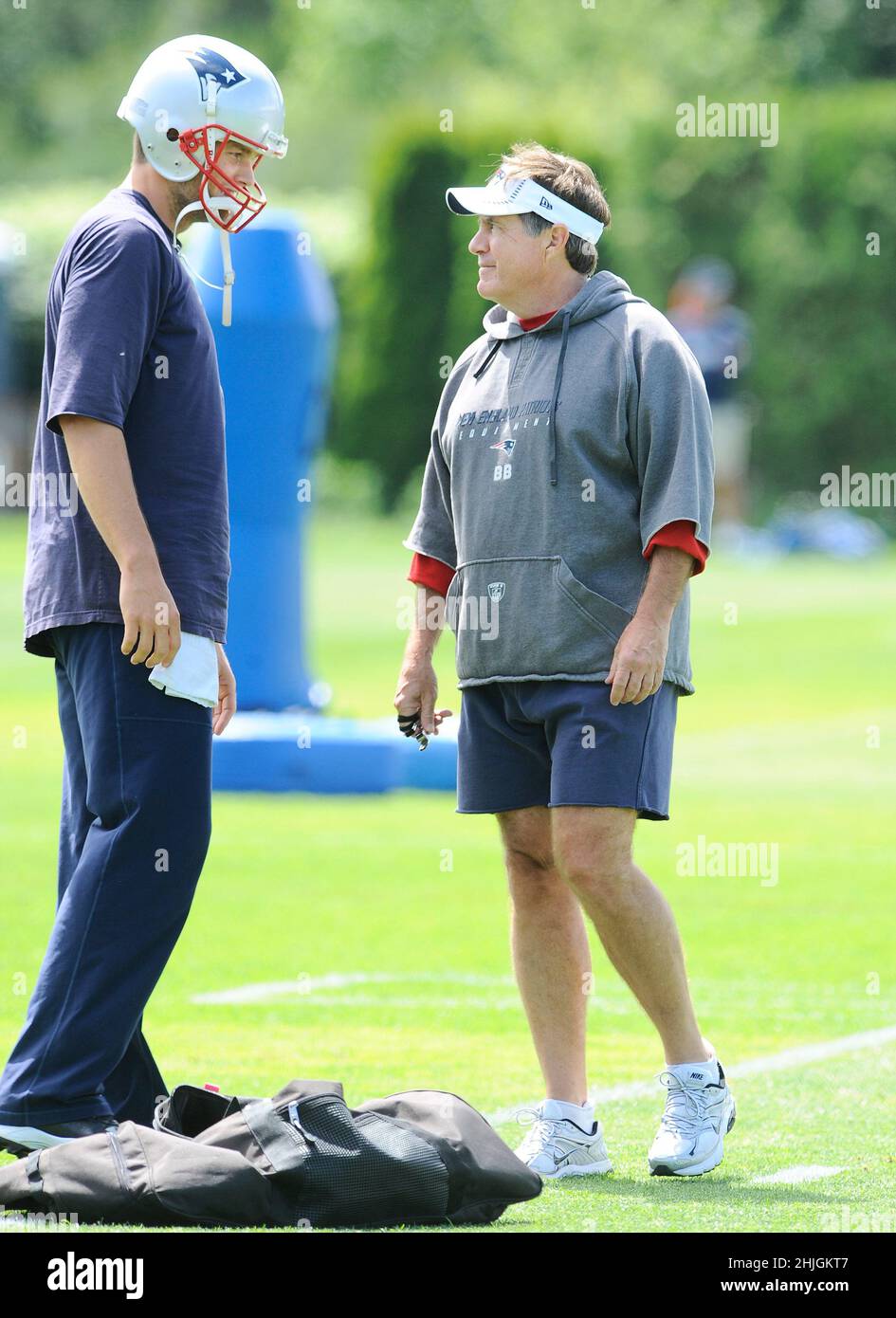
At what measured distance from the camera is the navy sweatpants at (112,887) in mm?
4762

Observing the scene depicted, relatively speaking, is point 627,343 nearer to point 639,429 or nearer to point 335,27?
point 639,429

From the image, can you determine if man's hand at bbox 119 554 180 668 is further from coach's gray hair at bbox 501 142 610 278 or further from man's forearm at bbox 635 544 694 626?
coach's gray hair at bbox 501 142 610 278

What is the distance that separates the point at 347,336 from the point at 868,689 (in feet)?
74.9

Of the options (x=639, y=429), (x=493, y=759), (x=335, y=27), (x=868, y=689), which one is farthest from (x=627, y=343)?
(x=335, y=27)

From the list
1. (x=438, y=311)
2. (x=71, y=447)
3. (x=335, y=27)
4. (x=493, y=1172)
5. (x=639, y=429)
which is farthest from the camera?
(x=335, y=27)

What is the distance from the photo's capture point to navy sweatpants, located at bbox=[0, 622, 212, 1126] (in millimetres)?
4762

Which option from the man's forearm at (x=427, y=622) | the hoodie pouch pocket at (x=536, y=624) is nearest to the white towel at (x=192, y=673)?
the hoodie pouch pocket at (x=536, y=624)

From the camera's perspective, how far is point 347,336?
39562mm

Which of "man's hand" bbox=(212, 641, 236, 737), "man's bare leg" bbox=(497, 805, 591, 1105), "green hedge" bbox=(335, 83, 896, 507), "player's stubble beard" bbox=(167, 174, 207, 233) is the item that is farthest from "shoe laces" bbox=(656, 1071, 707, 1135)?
"green hedge" bbox=(335, 83, 896, 507)

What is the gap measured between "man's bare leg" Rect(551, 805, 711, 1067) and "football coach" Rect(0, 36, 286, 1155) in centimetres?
82

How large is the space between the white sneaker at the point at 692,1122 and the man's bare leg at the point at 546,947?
0.79 ft

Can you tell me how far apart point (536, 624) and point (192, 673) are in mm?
818

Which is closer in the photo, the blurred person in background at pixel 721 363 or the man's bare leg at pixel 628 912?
the man's bare leg at pixel 628 912

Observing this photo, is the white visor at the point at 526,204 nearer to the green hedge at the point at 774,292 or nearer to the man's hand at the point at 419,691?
the man's hand at the point at 419,691
